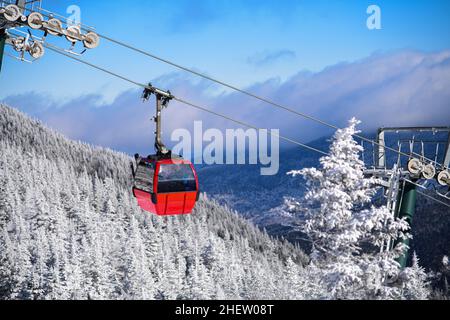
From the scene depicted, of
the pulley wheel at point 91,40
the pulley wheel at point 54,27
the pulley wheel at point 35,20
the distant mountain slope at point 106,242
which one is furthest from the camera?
the distant mountain slope at point 106,242

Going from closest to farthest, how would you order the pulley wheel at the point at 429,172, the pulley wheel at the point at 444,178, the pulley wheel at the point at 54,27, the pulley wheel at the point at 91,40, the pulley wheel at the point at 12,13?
1. the pulley wheel at the point at 12,13
2. the pulley wheel at the point at 54,27
3. the pulley wheel at the point at 91,40
4. the pulley wheel at the point at 429,172
5. the pulley wheel at the point at 444,178

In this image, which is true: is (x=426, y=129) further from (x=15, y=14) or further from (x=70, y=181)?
(x=70, y=181)

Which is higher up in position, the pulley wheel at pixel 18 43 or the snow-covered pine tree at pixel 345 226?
the pulley wheel at pixel 18 43

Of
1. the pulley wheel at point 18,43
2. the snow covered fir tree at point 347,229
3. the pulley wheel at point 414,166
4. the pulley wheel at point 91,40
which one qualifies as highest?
the pulley wheel at point 18,43

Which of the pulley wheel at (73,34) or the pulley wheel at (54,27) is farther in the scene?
the pulley wheel at (73,34)

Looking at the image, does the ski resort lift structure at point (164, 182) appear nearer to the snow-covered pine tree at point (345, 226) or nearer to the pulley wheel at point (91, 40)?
the pulley wheel at point (91, 40)

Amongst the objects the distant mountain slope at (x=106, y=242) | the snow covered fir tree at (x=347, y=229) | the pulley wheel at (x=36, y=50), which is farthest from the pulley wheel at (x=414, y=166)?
the distant mountain slope at (x=106, y=242)
